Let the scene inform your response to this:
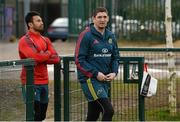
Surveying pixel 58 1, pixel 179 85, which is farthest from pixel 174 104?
pixel 58 1

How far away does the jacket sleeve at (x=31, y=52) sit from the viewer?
340 inches

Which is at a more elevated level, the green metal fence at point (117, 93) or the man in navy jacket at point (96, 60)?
the man in navy jacket at point (96, 60)

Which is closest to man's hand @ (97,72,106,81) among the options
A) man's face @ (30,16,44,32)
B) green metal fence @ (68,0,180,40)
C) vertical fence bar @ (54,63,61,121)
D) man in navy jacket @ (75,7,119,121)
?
man in navy jacket @ (75,7,119,121)

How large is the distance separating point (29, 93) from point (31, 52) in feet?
2.51

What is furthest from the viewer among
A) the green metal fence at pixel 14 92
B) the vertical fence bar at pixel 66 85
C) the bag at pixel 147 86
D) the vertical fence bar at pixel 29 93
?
the vertical fence bar at pixel 66 85

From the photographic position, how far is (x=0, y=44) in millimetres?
32062

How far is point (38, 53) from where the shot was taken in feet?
28.5

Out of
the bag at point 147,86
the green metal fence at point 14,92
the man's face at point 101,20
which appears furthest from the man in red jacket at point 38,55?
the bag at point 147,86

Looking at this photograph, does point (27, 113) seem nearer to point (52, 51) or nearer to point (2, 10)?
point (52, 51)

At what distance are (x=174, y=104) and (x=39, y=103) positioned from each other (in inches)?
128

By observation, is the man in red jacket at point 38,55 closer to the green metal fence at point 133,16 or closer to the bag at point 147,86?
the bag at point 147,86

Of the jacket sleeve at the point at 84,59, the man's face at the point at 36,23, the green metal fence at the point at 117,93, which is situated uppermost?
the man's face at the point at 36,23

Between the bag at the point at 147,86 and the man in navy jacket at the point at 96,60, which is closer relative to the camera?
the man in navy jacket at the point at 96,60

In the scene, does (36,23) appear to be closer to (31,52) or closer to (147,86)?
(31,52)
